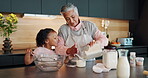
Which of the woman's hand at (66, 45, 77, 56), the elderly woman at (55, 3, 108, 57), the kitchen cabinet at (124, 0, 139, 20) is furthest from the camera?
the kitchen cabinet at (124, 0, 139, 20)

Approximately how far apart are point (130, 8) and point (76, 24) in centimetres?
270

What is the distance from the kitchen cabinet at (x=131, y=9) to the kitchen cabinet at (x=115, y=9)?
5.0 inches

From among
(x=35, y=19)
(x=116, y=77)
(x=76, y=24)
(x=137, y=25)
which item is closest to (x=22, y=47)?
(x=35, y=19)

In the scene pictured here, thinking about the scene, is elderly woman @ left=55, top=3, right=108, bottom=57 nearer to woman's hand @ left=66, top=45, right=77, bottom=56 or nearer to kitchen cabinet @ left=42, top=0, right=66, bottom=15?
woman's hand @ left=66, top=45, right=77, bottom=56

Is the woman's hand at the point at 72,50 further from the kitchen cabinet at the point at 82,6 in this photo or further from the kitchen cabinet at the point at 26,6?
the kitchen cabinet at the point at 82,6

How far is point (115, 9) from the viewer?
4023 millimetres

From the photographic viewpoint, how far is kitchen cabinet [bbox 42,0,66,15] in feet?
10.1

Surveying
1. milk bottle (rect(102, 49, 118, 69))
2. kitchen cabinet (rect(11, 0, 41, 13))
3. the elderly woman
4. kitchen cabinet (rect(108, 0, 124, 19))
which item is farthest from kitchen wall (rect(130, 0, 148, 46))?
milk bottle (rect(102, 49, 118, 69))

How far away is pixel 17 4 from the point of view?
2.84m

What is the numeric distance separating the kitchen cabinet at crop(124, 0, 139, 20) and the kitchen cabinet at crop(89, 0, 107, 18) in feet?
2.05

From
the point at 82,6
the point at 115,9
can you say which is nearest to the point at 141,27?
the point at 115,9

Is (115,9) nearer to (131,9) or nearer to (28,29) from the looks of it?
(131,9)

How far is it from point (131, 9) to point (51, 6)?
2036 millimetres

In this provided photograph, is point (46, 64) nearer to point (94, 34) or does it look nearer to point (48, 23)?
point (94, 34)
